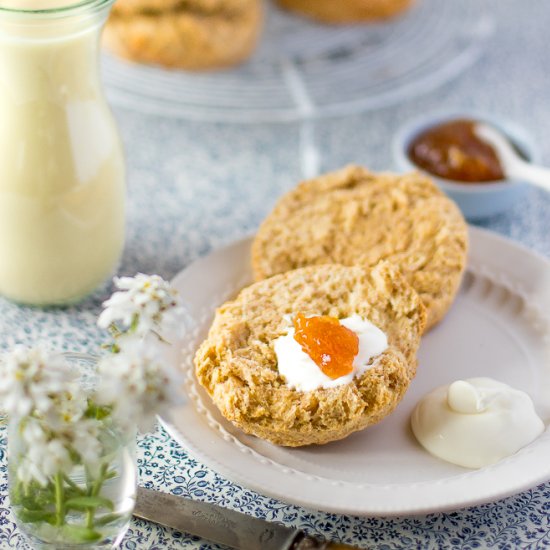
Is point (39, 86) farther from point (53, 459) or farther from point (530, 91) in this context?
point (530, 91)

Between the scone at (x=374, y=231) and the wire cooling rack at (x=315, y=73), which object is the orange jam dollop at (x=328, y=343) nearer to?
the scone at (x=374, y=231)

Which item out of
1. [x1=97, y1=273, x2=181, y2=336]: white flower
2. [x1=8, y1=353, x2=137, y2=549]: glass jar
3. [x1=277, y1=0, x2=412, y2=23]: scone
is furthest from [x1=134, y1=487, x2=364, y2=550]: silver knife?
[x1=277, y1=0, x2=412, y2=23]: scone

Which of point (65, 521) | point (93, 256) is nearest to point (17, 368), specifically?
point (65, 521)

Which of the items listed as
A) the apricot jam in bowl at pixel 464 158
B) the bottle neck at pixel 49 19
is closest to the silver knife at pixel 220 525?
the bottle neck at pixel 49 19

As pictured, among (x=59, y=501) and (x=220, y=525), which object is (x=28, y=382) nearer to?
(x=59, y=501)

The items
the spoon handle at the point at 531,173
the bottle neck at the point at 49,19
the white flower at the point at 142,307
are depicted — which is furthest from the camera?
the spoon handle at the point at 531,173

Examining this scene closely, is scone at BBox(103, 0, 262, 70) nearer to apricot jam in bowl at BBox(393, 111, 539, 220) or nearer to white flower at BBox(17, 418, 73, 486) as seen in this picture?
apricot jam in bowl at BBox(393, 111, 539, 220)
